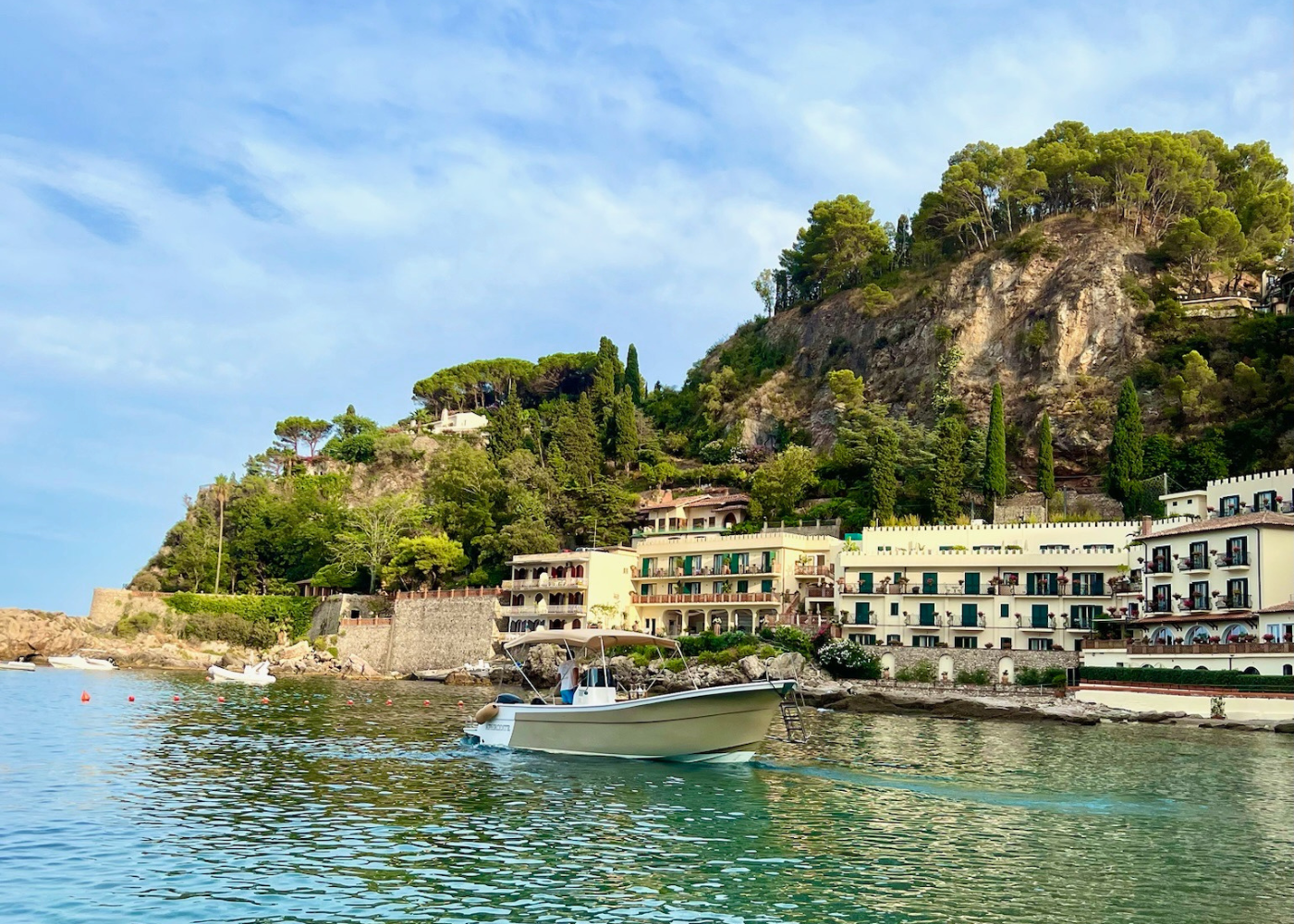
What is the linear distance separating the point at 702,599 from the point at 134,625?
42.4 m

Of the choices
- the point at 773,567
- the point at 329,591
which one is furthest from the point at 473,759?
the point at 329,591

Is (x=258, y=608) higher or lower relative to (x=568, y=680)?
higher

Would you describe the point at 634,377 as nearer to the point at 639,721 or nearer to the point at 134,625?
the point at 134,625

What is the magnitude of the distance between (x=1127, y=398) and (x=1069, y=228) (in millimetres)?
25272

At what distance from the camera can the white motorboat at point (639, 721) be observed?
86.4ft

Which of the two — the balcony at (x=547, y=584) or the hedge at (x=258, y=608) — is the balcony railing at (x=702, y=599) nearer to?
the balcony at (x=547, y=584)

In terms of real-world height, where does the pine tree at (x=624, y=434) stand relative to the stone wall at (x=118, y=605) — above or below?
above

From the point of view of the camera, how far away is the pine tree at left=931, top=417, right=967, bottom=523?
2704 inches

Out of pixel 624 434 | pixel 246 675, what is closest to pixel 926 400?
pixel 624 434

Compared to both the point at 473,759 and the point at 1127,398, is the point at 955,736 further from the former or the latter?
the point at 1127,398

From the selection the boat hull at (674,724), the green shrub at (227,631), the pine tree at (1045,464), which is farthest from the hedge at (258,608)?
the boat hull at (674,724)

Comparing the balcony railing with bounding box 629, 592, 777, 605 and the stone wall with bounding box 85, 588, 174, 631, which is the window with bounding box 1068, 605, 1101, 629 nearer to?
the balcony railing with bounding box 629, 592, 777, 605

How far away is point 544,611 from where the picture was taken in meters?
71.8

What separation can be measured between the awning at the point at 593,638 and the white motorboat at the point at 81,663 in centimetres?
4683
